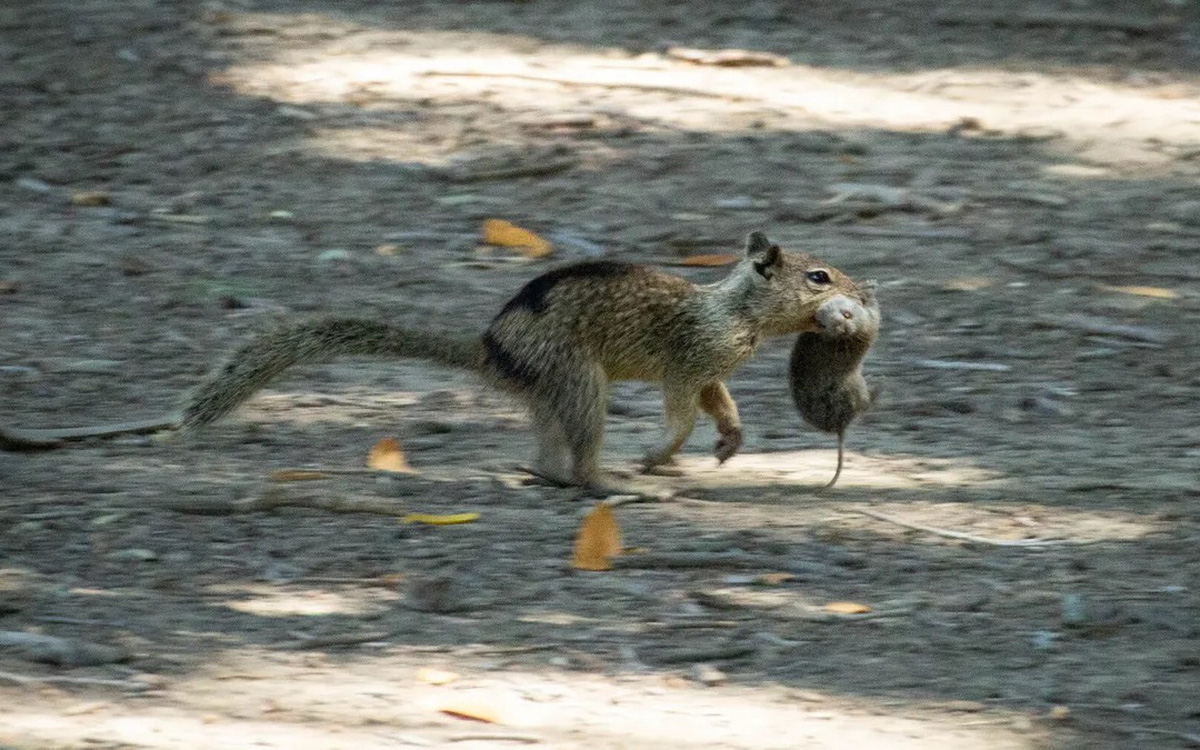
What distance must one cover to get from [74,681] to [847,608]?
1837mm

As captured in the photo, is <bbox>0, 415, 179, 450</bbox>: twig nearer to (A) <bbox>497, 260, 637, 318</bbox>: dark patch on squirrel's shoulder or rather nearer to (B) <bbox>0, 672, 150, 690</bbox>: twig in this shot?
(A) <bbox>497, 260, 637, 318</bbox>: dark patch on squirrel's shoulder

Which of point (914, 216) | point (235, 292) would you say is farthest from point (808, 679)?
point (914, 216)

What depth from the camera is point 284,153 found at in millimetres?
9594

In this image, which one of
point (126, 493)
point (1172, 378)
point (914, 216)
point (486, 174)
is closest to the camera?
point (126, 493)

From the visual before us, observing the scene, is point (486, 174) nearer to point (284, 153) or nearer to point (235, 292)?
point (284, 153)

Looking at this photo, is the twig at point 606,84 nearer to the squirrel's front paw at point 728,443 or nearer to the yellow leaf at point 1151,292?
the yellow leaf at point 1151,292

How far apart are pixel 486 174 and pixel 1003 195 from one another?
2484 mm

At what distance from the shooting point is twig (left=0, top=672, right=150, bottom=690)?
13.3 feet

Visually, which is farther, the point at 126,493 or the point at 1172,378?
the point at 1172,378

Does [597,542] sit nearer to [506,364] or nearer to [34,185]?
[506,364]

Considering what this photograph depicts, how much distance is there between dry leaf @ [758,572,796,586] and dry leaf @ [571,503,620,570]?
401 millimetres

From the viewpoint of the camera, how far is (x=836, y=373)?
5750mm

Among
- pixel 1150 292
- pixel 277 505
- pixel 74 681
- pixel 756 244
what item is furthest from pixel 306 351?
pixel 1150 292

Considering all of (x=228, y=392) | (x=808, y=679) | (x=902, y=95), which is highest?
(x=902, y=95)
